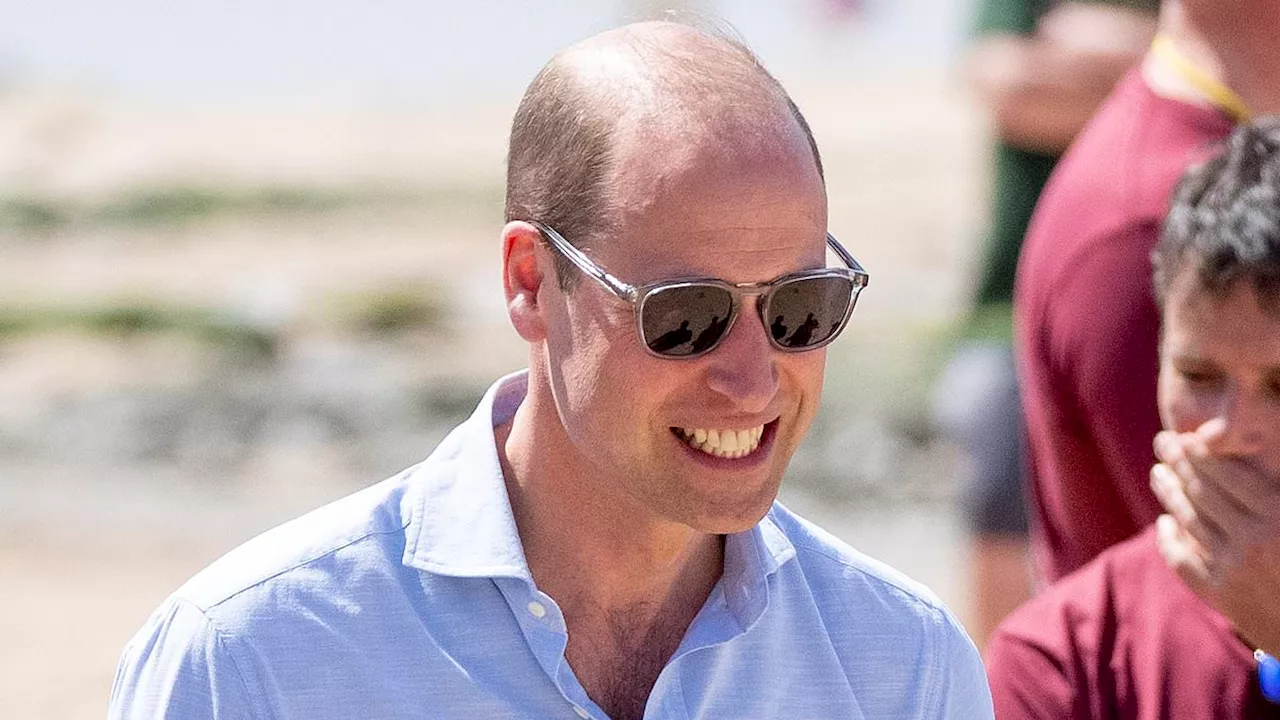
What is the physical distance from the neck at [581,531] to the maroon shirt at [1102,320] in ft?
3.88

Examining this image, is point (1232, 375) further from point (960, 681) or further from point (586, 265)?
point (586, 265)

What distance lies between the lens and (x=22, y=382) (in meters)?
12.2

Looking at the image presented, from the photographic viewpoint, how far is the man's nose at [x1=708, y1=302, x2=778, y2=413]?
2.22 m

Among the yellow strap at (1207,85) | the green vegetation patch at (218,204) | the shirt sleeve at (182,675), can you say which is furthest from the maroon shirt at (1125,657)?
the green vegetation patch at (218,204)

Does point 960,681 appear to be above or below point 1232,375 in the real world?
below

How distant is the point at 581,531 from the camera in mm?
2375

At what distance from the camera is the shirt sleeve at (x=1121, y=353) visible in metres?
3.33

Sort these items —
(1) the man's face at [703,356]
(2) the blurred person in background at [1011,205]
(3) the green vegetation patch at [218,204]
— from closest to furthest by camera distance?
(1) the man's face at [703,356] < (2) the blurred person in background at [1011,205] < (3) the green vegetation patch at [218,204]

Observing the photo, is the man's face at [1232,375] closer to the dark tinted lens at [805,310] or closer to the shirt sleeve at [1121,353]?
the shirt sleeve at [1121,353]

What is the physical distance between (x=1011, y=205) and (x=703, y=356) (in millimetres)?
2399

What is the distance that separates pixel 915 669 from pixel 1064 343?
45.2 inches

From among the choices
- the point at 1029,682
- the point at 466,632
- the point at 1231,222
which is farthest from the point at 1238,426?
the point at 466,632

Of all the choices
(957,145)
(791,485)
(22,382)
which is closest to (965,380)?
(791,485)

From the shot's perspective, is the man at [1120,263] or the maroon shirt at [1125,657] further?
the man at [1120,263]
